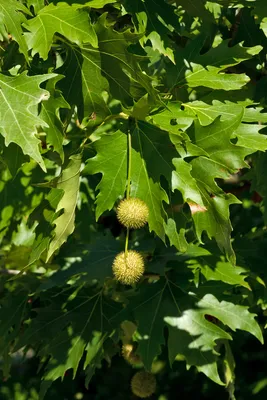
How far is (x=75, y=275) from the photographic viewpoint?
2898 mm

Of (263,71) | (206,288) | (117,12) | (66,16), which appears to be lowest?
(206,288)

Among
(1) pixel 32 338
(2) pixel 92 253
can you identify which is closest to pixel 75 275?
(2) pixel 92 253

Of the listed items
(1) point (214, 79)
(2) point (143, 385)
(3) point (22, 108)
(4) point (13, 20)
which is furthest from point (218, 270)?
(4) point (13, 20)

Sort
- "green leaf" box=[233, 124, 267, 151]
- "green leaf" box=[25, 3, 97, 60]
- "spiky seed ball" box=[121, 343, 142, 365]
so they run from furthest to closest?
"spiky seed ball" box=[121, 343, 142, 365] → "green leaf" box=[233, 124, 267, 151] → "green leaf" box=[25, 3, 97, 60]

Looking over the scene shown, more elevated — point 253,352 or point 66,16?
point 66,16

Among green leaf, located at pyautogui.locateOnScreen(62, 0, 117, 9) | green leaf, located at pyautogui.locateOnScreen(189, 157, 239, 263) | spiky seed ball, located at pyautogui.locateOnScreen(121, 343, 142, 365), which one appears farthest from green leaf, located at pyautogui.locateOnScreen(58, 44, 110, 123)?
spiky seed ball, located at pyautogui.locateOnScreen(121, 343, 142, 365)

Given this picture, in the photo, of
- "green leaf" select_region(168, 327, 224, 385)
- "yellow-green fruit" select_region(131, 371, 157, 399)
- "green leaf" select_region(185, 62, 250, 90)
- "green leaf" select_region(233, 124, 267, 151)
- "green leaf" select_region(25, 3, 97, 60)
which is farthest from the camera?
"yellow-green fruit" select_region(131, 371, 157, 399)

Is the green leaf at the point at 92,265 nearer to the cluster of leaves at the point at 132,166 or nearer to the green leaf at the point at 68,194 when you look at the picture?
the cluster of leaves at the point at 132,166

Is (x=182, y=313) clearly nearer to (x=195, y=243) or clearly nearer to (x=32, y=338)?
(x=195, y=243)

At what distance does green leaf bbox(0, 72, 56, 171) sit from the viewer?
2.08 meters

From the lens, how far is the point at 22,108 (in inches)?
84.3

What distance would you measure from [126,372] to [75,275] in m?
Result: 1.86

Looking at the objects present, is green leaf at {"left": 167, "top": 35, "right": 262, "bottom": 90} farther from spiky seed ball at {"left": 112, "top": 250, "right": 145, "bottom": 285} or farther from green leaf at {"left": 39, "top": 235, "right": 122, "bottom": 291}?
green leaf at {"left": 39, "top": 235, "right": 122, "bottom": 291}

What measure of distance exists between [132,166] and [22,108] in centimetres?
40
